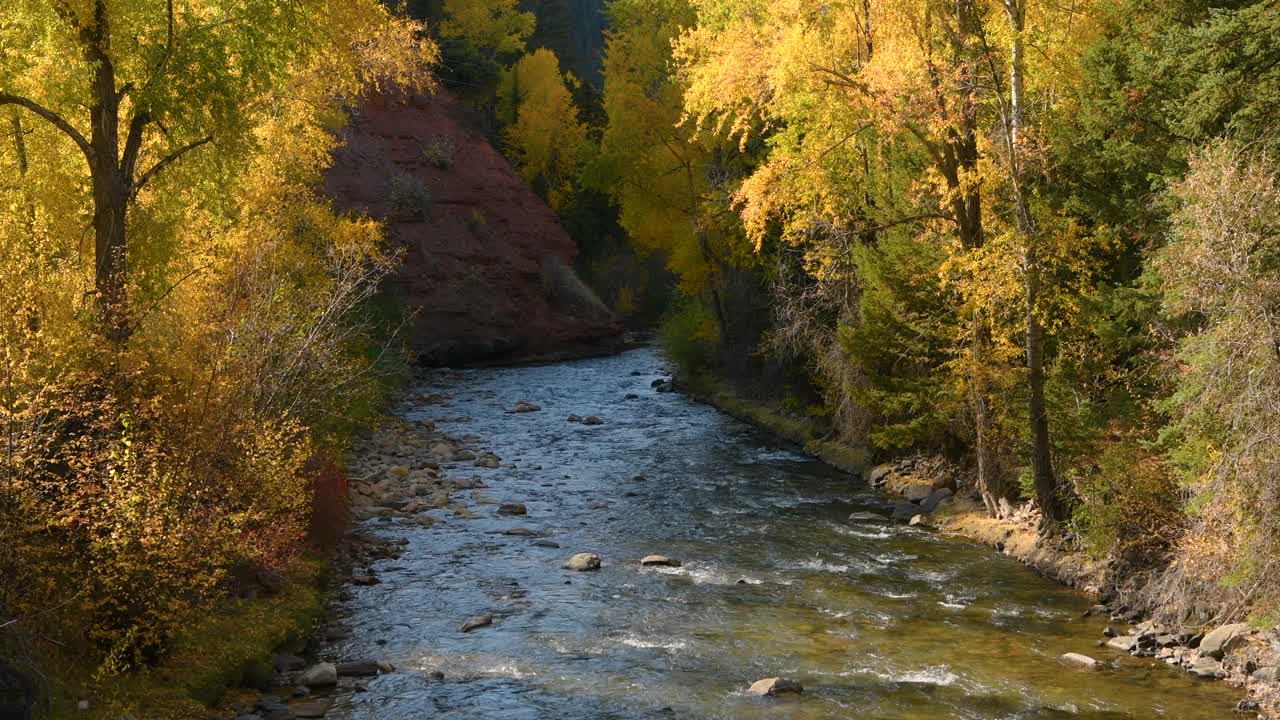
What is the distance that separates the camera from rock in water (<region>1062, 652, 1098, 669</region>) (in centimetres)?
1482

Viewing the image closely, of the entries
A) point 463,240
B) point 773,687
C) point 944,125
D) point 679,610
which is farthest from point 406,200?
point 773,687

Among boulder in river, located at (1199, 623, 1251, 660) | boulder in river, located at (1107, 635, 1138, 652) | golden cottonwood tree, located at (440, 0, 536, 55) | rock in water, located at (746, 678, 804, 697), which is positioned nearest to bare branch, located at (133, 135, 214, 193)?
rock in water, located at (746, 678, 804, 697)

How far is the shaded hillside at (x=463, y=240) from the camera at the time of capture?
51719 millimetres

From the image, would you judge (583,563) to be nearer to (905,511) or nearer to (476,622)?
(476,622)

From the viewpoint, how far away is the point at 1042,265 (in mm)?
18578

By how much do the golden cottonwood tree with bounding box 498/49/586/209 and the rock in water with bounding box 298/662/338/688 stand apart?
50524 mm

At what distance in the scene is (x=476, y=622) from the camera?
16.4 m

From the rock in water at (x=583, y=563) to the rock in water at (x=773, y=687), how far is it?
5.63 meters

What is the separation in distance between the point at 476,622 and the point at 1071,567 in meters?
9.38

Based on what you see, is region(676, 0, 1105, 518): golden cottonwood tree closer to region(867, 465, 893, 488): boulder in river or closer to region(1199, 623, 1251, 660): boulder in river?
region(867, 465, 893, 488): boulder in river

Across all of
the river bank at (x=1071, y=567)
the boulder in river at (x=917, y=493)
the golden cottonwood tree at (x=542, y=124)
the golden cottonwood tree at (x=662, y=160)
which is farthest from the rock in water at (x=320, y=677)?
the golden cottonwood tree at (x=542, y=124)

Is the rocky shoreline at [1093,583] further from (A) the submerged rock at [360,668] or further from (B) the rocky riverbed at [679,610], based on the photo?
(A) the submerged rock at [360,668]

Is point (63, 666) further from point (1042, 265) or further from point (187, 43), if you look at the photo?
point (1042, 265)

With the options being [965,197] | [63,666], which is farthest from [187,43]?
[965,197]
